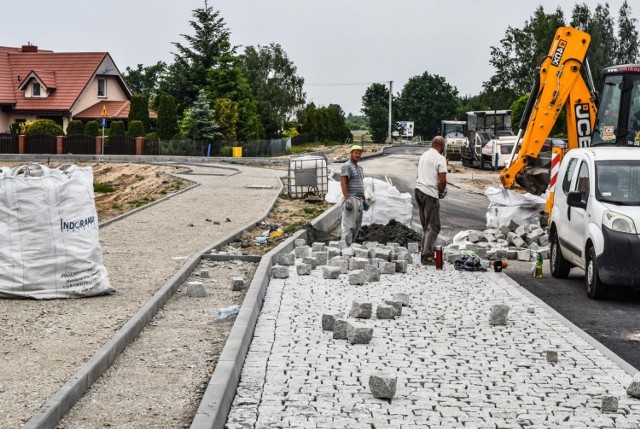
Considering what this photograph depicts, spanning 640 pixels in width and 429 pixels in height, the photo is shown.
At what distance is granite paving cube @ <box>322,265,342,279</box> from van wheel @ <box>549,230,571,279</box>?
129 inches

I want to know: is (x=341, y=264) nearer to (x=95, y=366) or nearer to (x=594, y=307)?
(x=594, y=307)

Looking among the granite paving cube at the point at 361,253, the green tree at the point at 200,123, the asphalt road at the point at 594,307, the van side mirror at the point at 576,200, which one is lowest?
the asphalt road at the point at 594,307

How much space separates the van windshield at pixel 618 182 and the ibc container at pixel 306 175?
51.7 feet

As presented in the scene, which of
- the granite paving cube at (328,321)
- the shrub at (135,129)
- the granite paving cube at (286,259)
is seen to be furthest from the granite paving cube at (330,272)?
the shrub at (135,129)

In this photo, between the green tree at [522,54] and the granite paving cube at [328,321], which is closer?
the granite paving cube at [328,321]

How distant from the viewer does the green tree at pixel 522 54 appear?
97.2 metres

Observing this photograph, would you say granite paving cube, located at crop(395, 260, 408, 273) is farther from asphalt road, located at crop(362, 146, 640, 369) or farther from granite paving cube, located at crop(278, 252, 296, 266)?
asphalt road, located at crop(362, 146, 640, 369)

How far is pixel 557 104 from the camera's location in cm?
2333

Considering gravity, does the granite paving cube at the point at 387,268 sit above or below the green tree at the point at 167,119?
below

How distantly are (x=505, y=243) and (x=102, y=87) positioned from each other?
6463 cm

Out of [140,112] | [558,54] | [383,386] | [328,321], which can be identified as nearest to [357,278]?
[328,321]

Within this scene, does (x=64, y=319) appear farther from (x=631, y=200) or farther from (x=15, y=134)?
(x=15, y=134)

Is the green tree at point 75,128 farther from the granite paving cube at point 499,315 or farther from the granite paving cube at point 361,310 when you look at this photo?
the granite paving cube at point 499,315

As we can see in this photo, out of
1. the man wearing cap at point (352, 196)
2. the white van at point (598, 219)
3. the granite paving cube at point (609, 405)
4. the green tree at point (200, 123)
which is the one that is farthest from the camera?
the green tree at point (200, 123)
